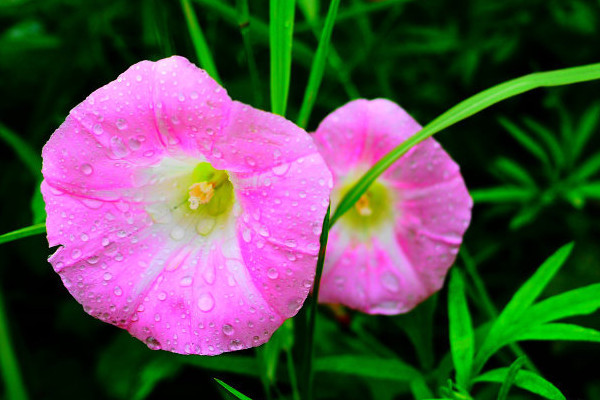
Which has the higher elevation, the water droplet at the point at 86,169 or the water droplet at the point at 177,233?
the water droplet at the point at 86,169

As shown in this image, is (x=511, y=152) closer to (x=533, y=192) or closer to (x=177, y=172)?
(x=533, y=192)

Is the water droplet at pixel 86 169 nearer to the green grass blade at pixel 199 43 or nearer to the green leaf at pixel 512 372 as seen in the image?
the green grass blade at pixel 199 43

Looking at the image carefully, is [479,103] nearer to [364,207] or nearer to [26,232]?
[364,207]

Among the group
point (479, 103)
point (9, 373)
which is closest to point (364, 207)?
point (479, 103)

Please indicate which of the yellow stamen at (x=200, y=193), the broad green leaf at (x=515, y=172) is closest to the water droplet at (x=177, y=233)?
the yellow stamen at (x=200, y=193)

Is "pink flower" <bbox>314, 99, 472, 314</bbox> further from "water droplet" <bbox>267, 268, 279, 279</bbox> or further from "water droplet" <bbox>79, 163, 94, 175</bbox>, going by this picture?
"water droplet" <bbox>79, 163, 94, 175</bbox>

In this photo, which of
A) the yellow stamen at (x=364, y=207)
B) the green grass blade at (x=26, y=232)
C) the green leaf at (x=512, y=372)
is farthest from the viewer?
the yellow stamen at (x=364, y=207)

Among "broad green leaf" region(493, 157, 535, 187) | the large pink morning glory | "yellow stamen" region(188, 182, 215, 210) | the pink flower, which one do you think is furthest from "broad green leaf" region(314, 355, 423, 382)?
"broad green leaf" region(493, 157, 535, 187)
